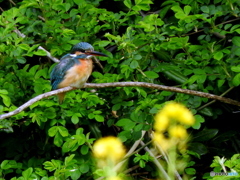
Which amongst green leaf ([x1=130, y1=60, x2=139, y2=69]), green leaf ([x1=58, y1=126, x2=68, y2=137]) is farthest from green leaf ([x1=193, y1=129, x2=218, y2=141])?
green leaf ([x1=58, y1=126, x2=68, y2=137])

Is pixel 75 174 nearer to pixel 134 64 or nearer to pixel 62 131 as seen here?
pixel 62 131

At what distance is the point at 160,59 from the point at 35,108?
0.93m

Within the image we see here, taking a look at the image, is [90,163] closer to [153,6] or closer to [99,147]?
[153,6]

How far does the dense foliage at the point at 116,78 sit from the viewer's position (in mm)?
3133

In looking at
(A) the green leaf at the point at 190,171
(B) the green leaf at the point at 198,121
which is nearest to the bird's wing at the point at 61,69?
(B) the green leaf at the point at 198,121

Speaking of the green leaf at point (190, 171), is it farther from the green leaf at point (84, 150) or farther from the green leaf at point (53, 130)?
the green leaf at point (53, 130)

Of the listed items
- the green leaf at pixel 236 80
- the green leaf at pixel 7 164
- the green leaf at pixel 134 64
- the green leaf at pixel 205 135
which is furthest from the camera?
the green leaf at pixel 205 135

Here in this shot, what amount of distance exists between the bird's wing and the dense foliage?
0.05 metres

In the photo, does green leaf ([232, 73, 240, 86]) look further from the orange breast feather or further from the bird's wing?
the bird's wing

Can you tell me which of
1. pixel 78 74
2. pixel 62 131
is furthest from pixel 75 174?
pixel 78 74

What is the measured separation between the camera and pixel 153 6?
4070 mm

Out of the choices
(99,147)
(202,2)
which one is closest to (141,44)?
(202,2)

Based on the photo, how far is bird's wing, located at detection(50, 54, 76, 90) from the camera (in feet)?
10.7

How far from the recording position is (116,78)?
321 cm
